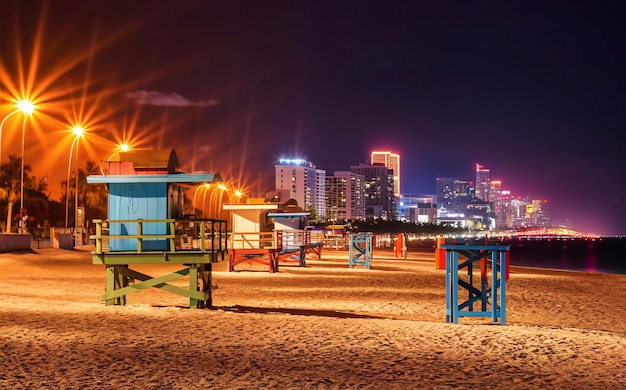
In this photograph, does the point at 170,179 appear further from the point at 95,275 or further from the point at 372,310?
the point at 95,275

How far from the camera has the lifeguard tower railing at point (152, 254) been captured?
17453mm

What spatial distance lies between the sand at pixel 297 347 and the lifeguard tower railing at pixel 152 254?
3.06 feet

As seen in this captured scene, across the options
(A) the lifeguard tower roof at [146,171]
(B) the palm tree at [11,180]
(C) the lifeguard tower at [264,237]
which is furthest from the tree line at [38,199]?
(A) the lifeguard tower roof at [146,171]

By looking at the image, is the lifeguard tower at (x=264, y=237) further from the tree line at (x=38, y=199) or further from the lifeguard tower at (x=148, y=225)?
the tree line at (x=38, y=199)

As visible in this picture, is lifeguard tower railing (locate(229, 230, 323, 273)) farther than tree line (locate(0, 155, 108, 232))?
No

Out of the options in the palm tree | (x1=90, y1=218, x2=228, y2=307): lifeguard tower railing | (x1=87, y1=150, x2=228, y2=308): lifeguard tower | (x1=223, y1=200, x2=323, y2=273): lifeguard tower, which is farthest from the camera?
the palm tree

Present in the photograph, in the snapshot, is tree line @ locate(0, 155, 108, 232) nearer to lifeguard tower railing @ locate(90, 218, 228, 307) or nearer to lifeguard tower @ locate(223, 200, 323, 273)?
lifeguard tower @ locate(223, 200, 323, 273)

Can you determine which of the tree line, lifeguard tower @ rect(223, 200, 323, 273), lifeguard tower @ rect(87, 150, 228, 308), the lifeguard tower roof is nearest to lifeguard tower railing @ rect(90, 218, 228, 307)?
lifeguard tower @ rect(87, 150, 228, 308)

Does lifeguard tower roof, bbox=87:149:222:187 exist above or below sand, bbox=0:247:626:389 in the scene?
above

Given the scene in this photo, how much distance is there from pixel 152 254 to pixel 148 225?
904 mm

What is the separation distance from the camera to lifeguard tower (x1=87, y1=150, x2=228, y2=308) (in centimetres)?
1766

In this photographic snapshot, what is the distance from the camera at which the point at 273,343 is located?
12477 millimetres

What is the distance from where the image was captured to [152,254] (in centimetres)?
1750

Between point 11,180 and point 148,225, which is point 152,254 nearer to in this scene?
point 148,225
